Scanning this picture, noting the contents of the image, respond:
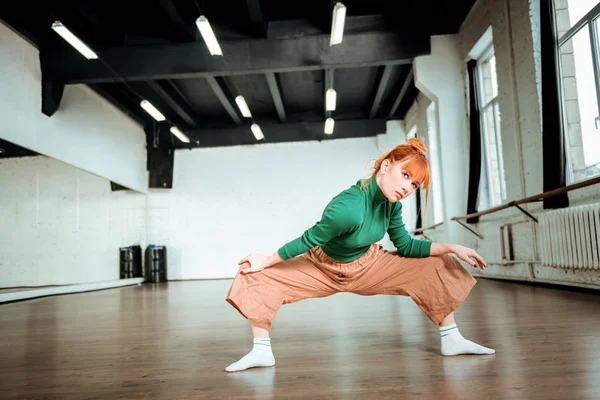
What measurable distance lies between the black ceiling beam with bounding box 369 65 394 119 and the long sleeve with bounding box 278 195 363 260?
660 cm

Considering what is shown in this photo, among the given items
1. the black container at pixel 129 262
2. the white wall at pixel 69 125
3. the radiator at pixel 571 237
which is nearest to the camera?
the radiator at pixel 571 237

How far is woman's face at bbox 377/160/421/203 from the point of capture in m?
1.65

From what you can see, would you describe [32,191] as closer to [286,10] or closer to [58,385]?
[286,10]

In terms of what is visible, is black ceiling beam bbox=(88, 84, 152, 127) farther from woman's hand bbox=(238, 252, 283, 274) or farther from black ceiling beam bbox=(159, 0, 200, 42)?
woman's hand bbox=(238, 252, 283, 274)

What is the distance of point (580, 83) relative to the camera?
13.7 ft

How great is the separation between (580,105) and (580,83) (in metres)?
0.21

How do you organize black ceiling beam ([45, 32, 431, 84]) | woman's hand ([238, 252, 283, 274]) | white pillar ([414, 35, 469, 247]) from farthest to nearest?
white pillar ([414, 35, 469, 247])
black ceiling beam ([45, 32, 431, 84])
woman's hand ([238, 252, 283, 274])

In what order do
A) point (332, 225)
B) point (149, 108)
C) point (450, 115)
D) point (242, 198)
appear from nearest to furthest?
point (332, 225) → point (450, 115) → point (149, 108) → point (242, 198)

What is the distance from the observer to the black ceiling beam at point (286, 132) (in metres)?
10.9

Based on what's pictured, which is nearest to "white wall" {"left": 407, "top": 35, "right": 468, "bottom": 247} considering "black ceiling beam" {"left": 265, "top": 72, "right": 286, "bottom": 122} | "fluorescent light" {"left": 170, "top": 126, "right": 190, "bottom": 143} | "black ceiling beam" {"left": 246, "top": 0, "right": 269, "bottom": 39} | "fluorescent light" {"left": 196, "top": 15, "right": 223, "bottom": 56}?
"black ceiling beam" {"left": 246, "top": 0, "right": 269, "bottom": 39}

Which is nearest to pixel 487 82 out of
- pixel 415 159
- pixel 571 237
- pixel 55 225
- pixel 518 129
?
pixel 518 129

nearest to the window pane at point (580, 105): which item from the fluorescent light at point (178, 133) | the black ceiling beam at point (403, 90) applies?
the black ceiling beam at point (403, 90)

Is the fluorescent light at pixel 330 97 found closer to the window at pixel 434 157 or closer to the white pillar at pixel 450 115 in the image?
the white pillar at pixel 450 115

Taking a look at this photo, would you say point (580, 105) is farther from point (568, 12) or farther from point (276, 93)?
point (276, 93)
